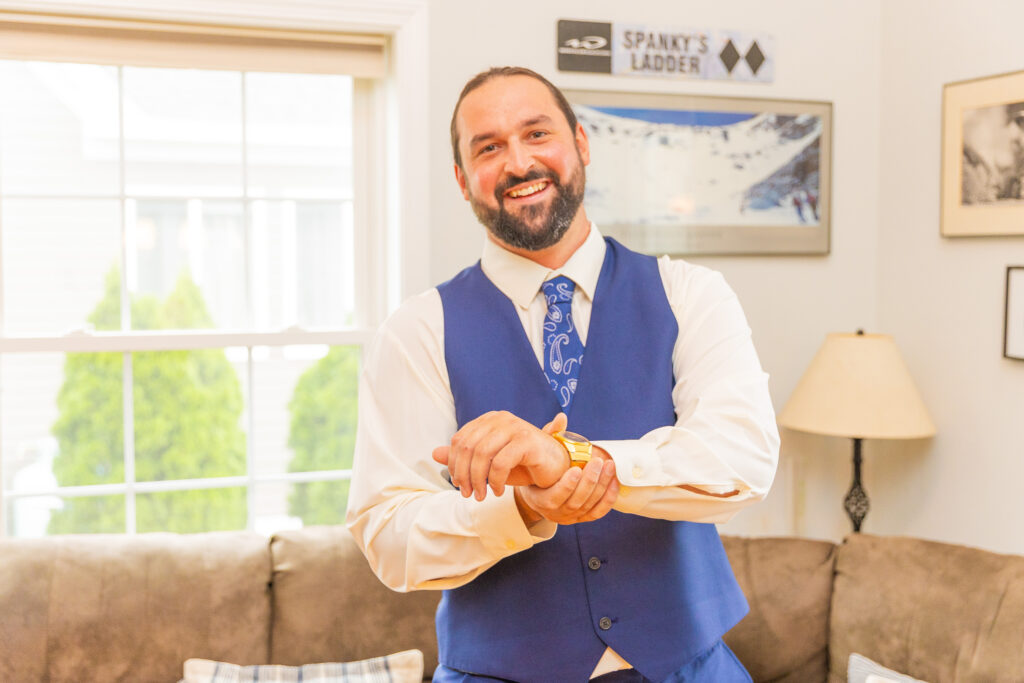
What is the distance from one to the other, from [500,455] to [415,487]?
385 millimetres

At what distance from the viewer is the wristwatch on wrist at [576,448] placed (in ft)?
4.10

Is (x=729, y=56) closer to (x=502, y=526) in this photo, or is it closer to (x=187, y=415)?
(x=187, y=415)

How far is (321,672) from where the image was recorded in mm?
2207

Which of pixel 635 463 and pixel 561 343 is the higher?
pixel 561 343

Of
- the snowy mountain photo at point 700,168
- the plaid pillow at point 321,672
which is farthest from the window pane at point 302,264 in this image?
the plaid pillow at point 321,672

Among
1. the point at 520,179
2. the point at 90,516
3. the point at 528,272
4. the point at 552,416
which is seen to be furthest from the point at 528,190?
the point at 90,516

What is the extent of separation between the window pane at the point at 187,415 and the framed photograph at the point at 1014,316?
2.17 meters

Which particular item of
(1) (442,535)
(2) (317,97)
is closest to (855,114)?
(2) (317,97)

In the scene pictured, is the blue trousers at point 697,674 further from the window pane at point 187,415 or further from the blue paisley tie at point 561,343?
the window pane at point 187,415

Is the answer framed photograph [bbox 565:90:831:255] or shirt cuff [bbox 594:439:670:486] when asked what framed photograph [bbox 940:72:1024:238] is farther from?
shirt cuff [bbox 594:439:670:486]

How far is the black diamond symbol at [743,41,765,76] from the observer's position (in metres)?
2.97

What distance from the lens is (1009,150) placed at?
2.59m

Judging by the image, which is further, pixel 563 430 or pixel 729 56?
pixel 729 56

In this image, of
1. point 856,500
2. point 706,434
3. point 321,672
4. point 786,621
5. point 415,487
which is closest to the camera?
point 706,434
